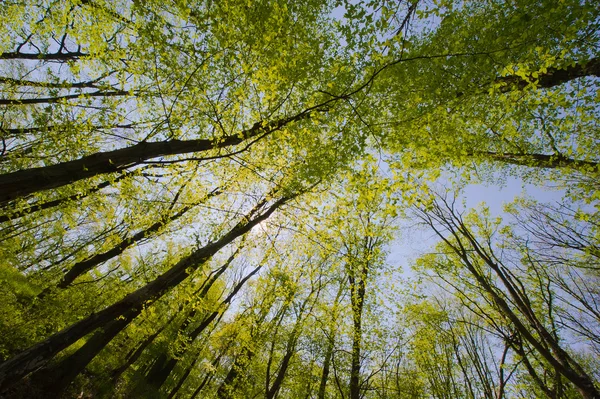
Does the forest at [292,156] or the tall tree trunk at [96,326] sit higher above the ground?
the forest at [292,156]

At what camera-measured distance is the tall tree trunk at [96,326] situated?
9.36 ft

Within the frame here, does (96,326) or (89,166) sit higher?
(89,166)

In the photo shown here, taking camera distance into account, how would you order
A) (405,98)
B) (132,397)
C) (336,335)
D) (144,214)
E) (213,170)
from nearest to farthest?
(405,98)
(213,170)
(144,214)
(336,335)
(132,397)

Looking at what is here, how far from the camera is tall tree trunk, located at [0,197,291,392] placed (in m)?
2.85

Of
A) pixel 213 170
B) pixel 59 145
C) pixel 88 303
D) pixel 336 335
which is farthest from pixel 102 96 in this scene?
pixel 336 335

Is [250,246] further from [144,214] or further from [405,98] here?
[405,98]

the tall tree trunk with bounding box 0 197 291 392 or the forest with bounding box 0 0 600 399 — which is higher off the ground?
the forest with bounding box 0 0 600 399

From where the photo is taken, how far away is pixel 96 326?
12.1ft

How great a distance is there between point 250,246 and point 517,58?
22.6 ft

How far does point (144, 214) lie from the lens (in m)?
7.49

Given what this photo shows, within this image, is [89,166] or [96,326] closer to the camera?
[89,166]

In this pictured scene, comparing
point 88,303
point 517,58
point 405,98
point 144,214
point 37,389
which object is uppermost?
point 517,58

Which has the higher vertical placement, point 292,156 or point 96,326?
point 292,156

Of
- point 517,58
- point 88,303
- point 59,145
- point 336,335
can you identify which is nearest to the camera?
point 517,58
